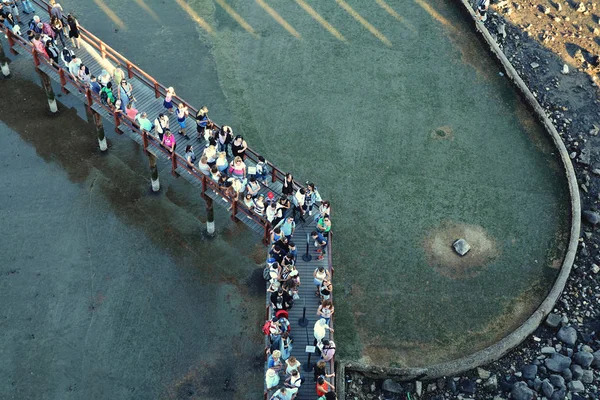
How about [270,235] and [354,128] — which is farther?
[354,128]

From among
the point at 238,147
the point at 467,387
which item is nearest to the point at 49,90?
the point at 238,147

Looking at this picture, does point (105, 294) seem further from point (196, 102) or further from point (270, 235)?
point (196, 102)

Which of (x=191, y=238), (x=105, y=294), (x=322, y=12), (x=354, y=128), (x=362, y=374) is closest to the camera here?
(x=362, y=374)

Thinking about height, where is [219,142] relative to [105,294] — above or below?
above

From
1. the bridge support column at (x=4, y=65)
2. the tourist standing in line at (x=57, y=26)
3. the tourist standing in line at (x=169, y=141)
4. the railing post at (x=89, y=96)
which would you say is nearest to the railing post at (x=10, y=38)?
the bridge support column at (x=4, y=65)

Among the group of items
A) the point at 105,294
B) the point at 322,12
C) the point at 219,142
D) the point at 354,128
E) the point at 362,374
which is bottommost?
the point at 362,374

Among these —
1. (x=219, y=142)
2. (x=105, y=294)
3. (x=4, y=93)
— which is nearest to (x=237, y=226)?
(x=219, y=142)

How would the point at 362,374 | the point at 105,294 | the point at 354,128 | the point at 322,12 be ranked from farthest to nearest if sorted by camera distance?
the point at 322,12
the point at 354,128
the point at 105,294
the point at 362,374

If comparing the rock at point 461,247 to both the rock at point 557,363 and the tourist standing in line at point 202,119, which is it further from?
the tourist standing in line at point 202,119

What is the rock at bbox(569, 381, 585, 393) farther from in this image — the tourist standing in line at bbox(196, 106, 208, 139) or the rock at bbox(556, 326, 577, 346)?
the tourist standing in line at bbox(196, 106, 208, 139)
